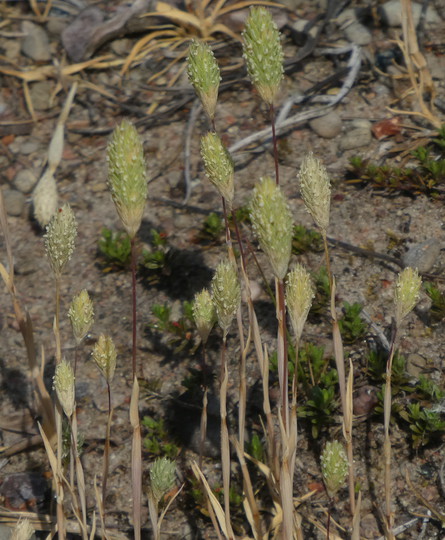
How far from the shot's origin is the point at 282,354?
1.98 m

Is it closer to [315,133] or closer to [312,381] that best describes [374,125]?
[315,133]

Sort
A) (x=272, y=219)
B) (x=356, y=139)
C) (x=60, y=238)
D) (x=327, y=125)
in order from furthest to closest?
1. (x=327, y=125)
2. (x=356, y=139)
3. (x=60, y=238)
4. (x=272, y=219)

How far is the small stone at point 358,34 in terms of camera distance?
4.96m

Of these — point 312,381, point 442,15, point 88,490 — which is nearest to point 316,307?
point 312,381

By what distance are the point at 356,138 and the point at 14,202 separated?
2173 millimetres

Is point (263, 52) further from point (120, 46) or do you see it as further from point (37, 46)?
point (37, 46)

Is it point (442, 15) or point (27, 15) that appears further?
point (27, 15)

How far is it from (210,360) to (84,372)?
2.16 ft

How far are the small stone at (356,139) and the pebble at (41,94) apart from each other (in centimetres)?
222

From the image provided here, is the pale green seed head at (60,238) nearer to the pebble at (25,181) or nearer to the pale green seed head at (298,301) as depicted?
the pale green seed head at (298,301)

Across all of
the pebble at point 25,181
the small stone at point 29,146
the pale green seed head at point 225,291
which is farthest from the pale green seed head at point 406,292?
the small stone at point 29,146

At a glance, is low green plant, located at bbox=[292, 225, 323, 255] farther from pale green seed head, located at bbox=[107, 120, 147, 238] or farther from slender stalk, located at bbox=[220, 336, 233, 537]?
pale green seed head, located at bbox=[107, 120, 147, 238]

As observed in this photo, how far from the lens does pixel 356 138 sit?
436 cm

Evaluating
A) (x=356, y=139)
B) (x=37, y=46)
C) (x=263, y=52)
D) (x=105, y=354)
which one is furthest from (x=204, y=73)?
(x=37, y=46)
